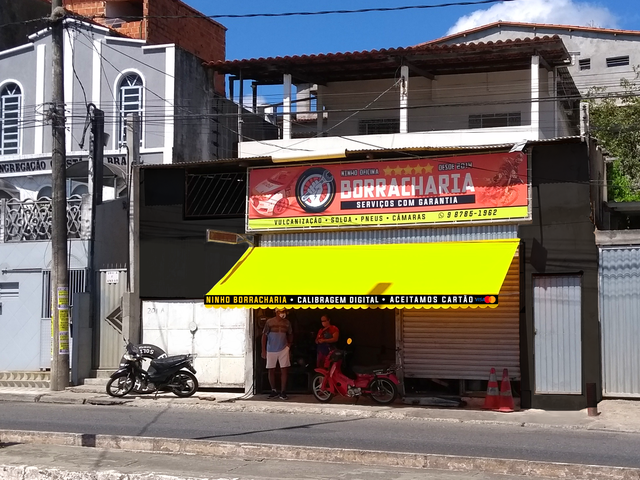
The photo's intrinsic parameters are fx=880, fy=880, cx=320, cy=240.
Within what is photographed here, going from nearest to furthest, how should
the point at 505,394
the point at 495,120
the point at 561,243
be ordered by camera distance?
1. the point at 505,394
2. the point at 561,243
3. the point at 495,120

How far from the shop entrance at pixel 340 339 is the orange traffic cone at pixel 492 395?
2.67 meters

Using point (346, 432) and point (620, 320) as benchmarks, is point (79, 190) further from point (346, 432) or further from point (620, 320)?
point (620, 320)

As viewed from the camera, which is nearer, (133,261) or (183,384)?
(183,384)

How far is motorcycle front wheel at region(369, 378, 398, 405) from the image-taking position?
1605 cm

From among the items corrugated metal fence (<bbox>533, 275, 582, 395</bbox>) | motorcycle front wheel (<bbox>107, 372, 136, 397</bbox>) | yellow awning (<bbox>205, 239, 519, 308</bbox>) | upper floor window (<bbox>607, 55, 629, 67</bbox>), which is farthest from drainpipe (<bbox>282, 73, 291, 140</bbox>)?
upper floor window (<bbox>607, 55, 629, 67</bbox>)

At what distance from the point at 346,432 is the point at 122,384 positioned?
6340 mm

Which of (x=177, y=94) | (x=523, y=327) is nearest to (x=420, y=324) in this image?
(x=523, y=327)

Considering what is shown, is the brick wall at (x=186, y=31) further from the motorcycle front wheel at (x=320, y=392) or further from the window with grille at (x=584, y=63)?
the window with grille at (x=584, y=63)

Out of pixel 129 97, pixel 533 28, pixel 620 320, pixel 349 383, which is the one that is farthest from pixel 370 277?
pixel 533 28

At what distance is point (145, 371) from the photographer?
696 inches

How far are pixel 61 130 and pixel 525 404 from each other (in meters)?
10.9

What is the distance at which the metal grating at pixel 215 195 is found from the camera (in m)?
18.4

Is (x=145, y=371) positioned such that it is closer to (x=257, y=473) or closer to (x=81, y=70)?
(x=257, y=473)

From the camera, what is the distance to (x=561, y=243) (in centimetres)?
1573
